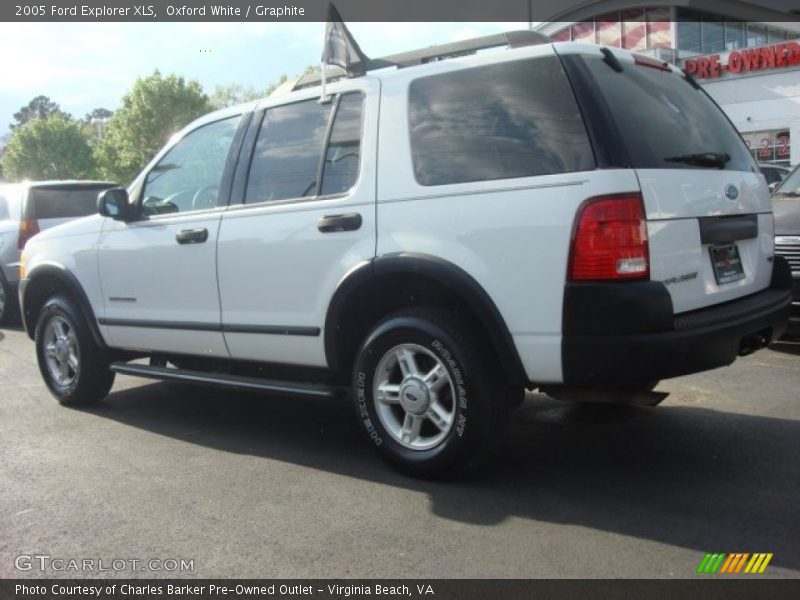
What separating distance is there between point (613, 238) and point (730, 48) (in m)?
32.8

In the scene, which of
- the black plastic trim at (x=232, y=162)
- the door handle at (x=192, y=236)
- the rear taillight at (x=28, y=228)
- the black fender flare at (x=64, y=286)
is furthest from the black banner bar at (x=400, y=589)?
the rear taillight at (x=28, y=228)

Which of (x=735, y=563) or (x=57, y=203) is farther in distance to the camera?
(x=57, y=203)

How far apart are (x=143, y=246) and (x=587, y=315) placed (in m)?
3.05

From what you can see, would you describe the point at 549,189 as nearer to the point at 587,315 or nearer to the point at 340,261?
the point at 587,315

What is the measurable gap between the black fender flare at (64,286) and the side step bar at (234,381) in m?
0.34

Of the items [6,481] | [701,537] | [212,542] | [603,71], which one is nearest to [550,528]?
[701,537]

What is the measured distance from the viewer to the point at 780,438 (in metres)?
4.16

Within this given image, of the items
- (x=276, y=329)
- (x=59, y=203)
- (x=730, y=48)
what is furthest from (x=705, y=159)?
(x=730, y=48)

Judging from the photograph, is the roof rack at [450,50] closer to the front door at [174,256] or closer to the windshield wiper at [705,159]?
the windshield wiper at [705,159]

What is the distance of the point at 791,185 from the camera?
6.91 m

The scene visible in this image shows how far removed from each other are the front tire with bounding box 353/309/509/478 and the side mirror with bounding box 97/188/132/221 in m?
2.13

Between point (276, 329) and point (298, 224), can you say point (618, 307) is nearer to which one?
point (298, 224)

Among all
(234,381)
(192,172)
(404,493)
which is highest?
(192,172)

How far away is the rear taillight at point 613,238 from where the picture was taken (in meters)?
3.09
